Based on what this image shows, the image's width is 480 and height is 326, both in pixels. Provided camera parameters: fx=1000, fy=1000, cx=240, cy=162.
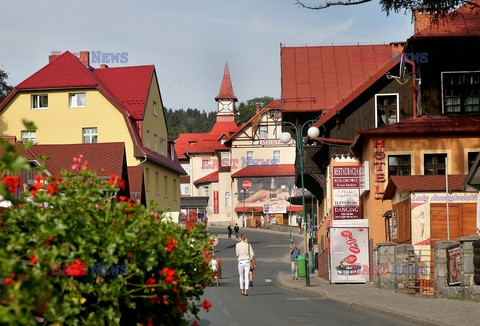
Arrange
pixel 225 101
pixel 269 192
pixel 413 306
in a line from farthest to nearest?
pixel 225 101, pixel 269 192, pixel 413 306

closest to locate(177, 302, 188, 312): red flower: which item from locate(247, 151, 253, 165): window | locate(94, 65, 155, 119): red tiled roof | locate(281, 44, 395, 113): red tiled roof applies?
locate(281, 44, 395, 113): red tiled roof

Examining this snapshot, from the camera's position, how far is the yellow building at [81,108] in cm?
6194

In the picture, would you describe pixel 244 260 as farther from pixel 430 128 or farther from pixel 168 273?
pixel 168 273

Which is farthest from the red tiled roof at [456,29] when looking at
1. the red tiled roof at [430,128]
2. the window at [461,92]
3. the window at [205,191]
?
the window at [205,191]

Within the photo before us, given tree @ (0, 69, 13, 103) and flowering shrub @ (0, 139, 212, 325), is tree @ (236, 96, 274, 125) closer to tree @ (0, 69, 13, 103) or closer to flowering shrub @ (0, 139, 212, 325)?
tree @ (0, 69, 13, 103)

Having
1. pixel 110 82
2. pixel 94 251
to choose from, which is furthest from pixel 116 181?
pixel 110 82

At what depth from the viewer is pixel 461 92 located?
39.8m

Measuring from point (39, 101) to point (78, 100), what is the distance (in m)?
2.49

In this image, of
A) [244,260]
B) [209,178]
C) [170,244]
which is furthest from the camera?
[209,178]

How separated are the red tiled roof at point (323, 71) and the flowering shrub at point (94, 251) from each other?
40.7 m

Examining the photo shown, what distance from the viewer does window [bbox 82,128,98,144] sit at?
63156 millimetres

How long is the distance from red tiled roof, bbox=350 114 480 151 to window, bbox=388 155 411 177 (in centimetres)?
93

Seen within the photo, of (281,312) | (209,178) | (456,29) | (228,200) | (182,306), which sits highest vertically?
(456,29)

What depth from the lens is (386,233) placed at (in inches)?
1428
